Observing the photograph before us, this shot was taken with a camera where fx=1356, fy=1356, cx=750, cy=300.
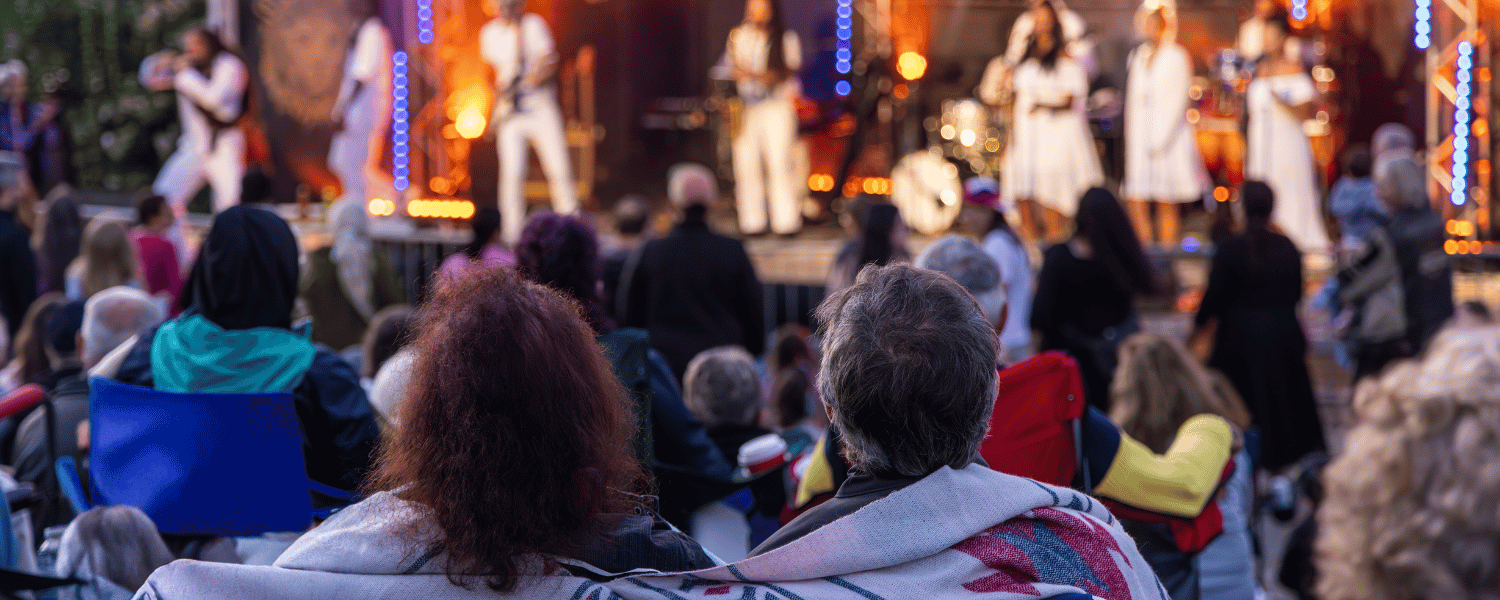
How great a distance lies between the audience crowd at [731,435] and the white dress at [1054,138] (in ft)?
14.2

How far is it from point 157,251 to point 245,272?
423cm

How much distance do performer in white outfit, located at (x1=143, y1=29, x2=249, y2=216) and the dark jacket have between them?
9238mm

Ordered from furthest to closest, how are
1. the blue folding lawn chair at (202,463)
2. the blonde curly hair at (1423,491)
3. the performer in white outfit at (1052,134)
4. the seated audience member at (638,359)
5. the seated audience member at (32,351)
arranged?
the performer in white outfit at (1052,134), the seated audience member at (32,351), the seated audience member at (638,359), the blue folding lawn chair at (202,463), the blonde curly hair at (1423,491)

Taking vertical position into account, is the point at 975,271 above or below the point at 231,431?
above

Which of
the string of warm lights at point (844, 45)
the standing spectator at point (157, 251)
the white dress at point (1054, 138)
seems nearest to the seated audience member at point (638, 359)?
A: the standing spectator at point (157, 251)

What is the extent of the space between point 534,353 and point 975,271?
1.34 meters

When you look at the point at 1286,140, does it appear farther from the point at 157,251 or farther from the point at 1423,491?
the point at 1423,491

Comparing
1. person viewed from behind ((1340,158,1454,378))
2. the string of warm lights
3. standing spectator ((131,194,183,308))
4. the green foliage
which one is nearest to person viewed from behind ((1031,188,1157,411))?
person viewed from behind ((1340,158,1454,378))

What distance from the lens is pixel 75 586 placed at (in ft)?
7.87

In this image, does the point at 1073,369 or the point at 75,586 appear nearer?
the point at 1073,369

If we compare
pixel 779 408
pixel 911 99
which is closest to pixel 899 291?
pixel 779 408

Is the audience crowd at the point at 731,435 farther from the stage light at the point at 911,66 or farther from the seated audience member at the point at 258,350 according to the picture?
the stage light at the point at 911,66

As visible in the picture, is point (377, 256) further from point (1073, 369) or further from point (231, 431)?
point (1073, 369)

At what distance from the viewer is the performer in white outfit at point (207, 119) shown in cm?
1159
